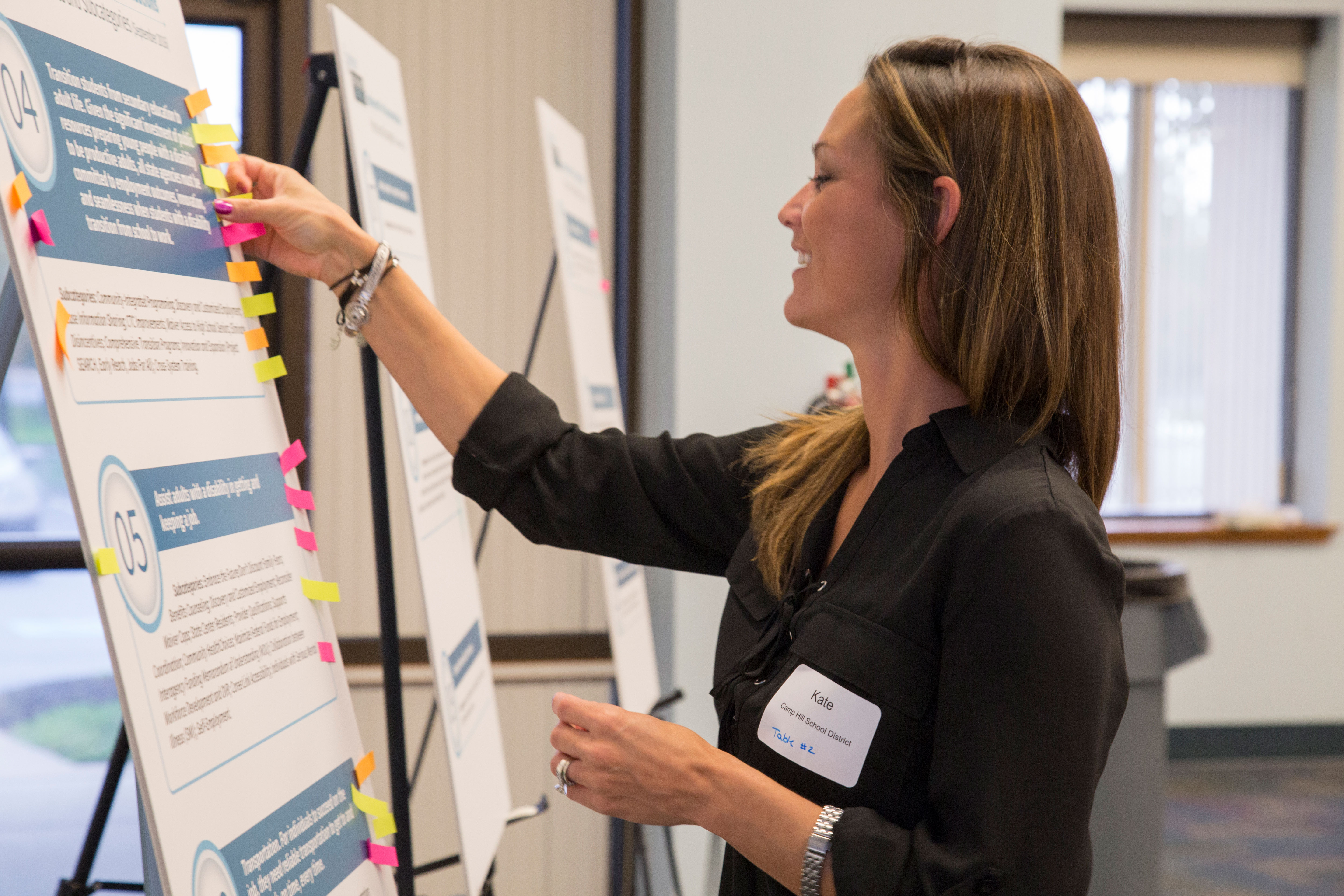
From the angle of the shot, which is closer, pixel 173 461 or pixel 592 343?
pixel 173 461

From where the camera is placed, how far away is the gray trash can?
2314mm

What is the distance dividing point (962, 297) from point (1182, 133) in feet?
13.9

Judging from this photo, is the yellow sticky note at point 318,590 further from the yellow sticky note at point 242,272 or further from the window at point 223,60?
the window at point 223,60

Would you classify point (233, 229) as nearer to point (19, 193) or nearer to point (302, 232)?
point (302, 232)

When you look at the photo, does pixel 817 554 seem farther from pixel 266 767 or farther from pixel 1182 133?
pixel 1182 133

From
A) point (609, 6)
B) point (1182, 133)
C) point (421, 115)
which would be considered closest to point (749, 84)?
point (609, 6)

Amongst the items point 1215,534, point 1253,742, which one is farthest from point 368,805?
point 1253,742

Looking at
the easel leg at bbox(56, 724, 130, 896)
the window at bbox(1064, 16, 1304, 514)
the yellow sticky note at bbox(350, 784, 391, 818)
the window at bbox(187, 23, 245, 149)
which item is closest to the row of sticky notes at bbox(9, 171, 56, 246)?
the yellow sticky note at bbox(350, 784, 391, 818)

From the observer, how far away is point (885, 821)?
34.2 inches

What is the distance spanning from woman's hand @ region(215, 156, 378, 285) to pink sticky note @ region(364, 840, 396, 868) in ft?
2.03

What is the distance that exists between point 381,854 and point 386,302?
605 mm

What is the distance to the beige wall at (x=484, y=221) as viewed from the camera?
2.90m

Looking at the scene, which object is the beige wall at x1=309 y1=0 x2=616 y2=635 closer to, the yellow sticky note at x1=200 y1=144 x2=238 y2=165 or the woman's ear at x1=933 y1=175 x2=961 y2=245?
the yellow sticky note at x1=200 y1=144 x2=238 y2=165

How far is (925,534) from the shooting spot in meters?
0.93
